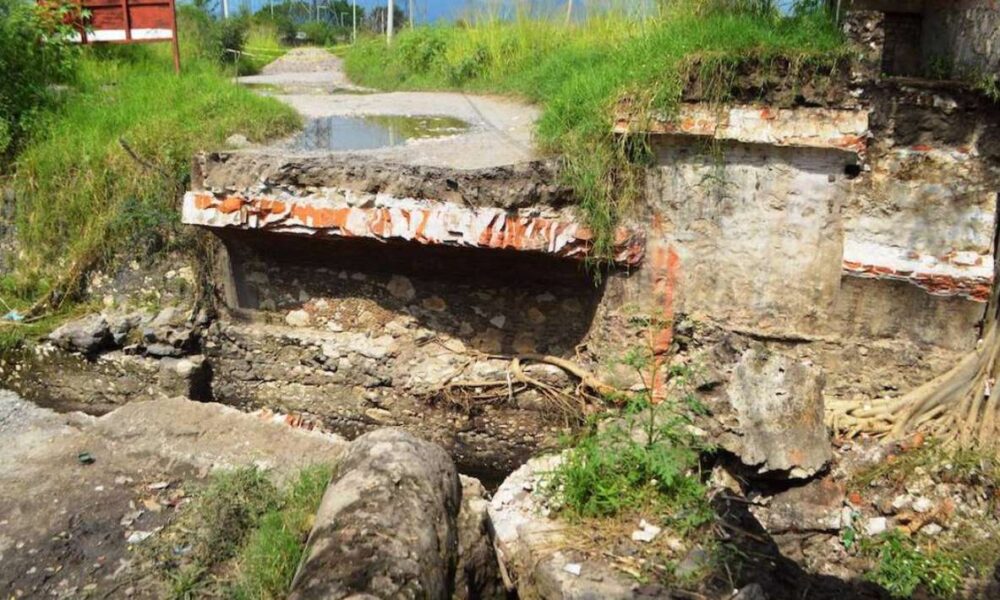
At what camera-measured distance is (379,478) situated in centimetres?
315

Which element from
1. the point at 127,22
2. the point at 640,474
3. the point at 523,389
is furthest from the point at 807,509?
the point at 127,22

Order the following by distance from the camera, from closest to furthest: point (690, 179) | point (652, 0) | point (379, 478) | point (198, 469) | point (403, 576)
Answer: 1. point (403, 576)
2. point (379, 478)
3. point (198, 469)
4. point (690, 179)
5. point (652, 0)

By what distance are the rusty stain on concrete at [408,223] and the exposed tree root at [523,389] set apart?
0.69 metres

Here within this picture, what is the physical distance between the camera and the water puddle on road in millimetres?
5410

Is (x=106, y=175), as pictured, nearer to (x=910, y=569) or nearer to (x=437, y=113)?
(x=437, y=113)

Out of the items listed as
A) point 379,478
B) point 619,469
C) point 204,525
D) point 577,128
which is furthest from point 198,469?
point 577,128

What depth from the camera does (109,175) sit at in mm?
5480

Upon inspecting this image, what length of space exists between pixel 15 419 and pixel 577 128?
11.8 feet

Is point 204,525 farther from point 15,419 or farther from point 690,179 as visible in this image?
point 690,179

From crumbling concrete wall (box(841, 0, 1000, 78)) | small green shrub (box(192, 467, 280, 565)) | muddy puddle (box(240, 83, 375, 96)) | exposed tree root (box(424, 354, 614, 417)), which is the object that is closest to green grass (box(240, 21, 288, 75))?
muddy puddle (box(240, 83, 375, 96))

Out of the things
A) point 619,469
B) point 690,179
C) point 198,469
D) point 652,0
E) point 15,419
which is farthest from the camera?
point 652,0

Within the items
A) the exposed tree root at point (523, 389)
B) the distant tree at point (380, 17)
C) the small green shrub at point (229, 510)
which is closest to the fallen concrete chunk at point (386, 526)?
the small green shrub at point (229, 510)

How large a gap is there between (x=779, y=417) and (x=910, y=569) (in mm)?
819

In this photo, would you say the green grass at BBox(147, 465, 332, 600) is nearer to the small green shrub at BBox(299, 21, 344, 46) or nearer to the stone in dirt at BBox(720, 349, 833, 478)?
the stone in dirt at BBox(720, 349, 833, 478)
